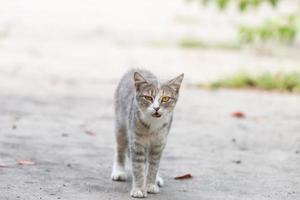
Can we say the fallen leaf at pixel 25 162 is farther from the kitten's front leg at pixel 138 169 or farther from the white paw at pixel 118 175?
the kitten's front leg at pixel 138 169

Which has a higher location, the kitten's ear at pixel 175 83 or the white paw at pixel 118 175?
the kitten's ear at pixel 175 83

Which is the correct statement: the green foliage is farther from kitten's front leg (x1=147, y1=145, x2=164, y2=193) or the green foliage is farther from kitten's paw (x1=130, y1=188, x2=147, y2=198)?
kitten's paw (x1=130, y1=188, x2=147, y2=198)

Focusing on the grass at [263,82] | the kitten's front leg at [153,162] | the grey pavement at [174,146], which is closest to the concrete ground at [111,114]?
the grey pavement at [174,146]

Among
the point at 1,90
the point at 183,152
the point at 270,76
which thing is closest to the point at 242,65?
the point at 270,76

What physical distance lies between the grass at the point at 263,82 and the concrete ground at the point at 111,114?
1.35ft

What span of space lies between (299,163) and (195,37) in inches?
427

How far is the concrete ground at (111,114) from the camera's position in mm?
6301

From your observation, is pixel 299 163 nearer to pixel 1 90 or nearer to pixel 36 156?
pixel 36 156

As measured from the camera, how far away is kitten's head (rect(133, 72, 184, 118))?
229 inches

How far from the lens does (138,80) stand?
5953mm

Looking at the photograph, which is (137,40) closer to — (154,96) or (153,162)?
(153,162)

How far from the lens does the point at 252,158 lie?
296 inches

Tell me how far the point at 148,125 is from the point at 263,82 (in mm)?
6486

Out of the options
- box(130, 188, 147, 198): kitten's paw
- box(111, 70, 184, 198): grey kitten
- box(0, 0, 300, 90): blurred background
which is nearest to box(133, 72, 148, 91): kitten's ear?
box(111, 70, 184, 198): grey kitten
